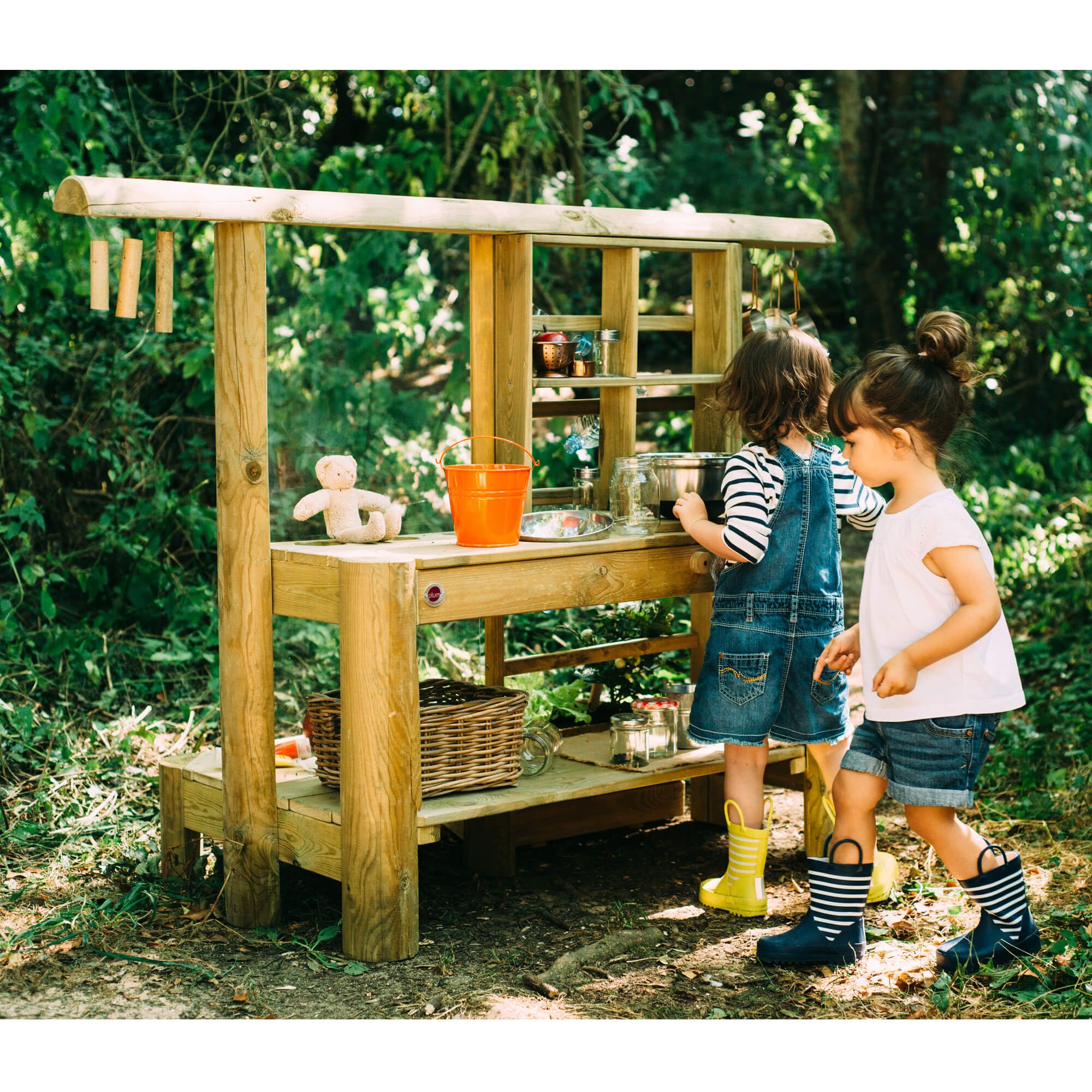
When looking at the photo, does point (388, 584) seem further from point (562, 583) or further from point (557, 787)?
point (557, 787)

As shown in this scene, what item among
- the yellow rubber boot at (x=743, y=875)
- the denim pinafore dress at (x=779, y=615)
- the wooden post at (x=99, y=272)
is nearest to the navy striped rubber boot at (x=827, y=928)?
the yellow rubber boot at (x=743, y=875)

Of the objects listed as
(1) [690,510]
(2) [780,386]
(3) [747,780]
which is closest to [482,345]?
(1) [690,510]

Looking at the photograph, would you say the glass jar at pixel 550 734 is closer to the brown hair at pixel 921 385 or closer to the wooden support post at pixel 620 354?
the wooden support post at pixel 620 354

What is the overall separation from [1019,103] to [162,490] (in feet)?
23.0

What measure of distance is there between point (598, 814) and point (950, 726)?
1.56 metres

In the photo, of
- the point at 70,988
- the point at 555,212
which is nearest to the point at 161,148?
the point at 555,212

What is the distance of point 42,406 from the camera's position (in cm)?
619

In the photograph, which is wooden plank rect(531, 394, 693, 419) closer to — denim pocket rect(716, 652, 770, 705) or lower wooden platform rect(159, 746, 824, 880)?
denim pocket rect(716, 652, 770, 705)

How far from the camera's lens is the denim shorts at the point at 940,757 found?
3199 millimetres

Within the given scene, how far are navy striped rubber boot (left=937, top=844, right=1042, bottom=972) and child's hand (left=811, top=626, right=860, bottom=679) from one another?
0.59m

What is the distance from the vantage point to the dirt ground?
126 inches

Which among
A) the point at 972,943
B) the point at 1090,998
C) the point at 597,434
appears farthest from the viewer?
the point at 597,434

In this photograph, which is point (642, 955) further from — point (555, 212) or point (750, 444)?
point (555, 212)

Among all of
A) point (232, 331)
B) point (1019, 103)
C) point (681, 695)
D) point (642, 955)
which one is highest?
point (1019, 103)
